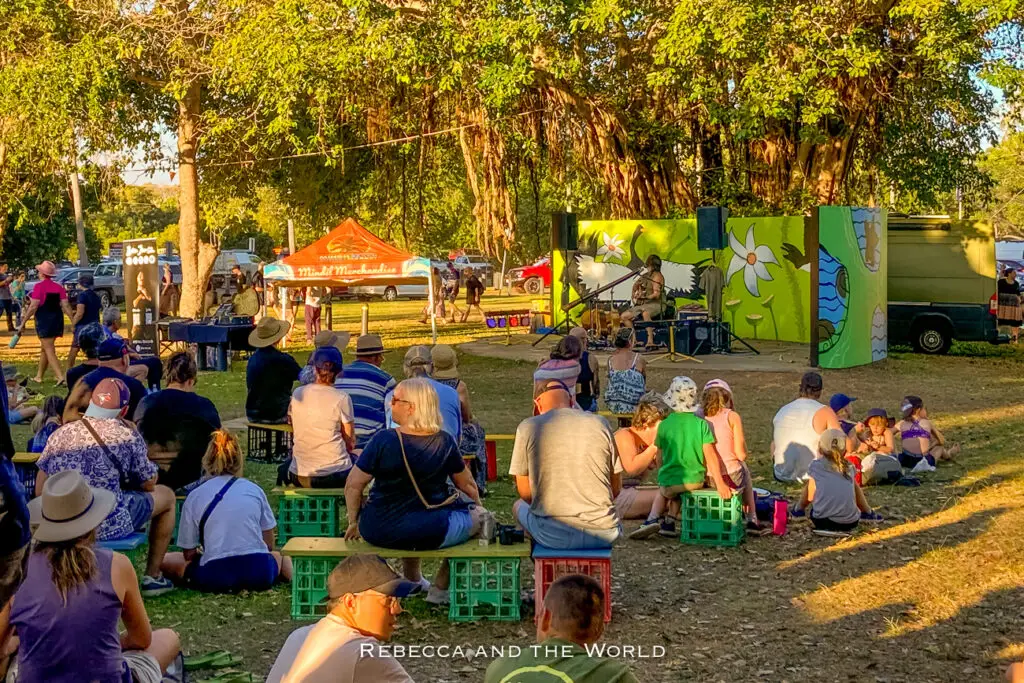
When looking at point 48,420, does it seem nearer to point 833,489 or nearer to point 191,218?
point 833,489

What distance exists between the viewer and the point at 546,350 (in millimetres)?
23141

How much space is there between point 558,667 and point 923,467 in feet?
28.1

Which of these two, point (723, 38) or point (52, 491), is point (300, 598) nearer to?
point (52, 491)

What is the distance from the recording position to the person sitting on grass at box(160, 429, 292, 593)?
7527 mm

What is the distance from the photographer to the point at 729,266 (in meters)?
26.2

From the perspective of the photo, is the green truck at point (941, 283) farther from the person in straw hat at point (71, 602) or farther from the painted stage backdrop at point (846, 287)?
the person in straw hat at point (71, 602)

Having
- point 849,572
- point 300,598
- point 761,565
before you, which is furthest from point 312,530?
point 849,572

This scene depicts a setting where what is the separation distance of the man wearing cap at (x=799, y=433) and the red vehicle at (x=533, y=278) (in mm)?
37430

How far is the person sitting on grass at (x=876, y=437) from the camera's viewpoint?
11.5 m

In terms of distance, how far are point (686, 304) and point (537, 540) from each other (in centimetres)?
1923

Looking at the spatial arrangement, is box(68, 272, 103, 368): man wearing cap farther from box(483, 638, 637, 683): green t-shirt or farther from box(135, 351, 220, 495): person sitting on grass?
box(483, 638, 637, 683): green t-shirt

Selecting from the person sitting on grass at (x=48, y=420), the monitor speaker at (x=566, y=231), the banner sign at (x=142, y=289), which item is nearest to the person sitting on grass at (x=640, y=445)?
the person sitting on grass at (x=48, y=420)

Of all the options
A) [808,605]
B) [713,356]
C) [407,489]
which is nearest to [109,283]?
[713,356]

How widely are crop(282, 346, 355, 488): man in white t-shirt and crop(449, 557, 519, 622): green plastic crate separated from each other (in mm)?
2276
